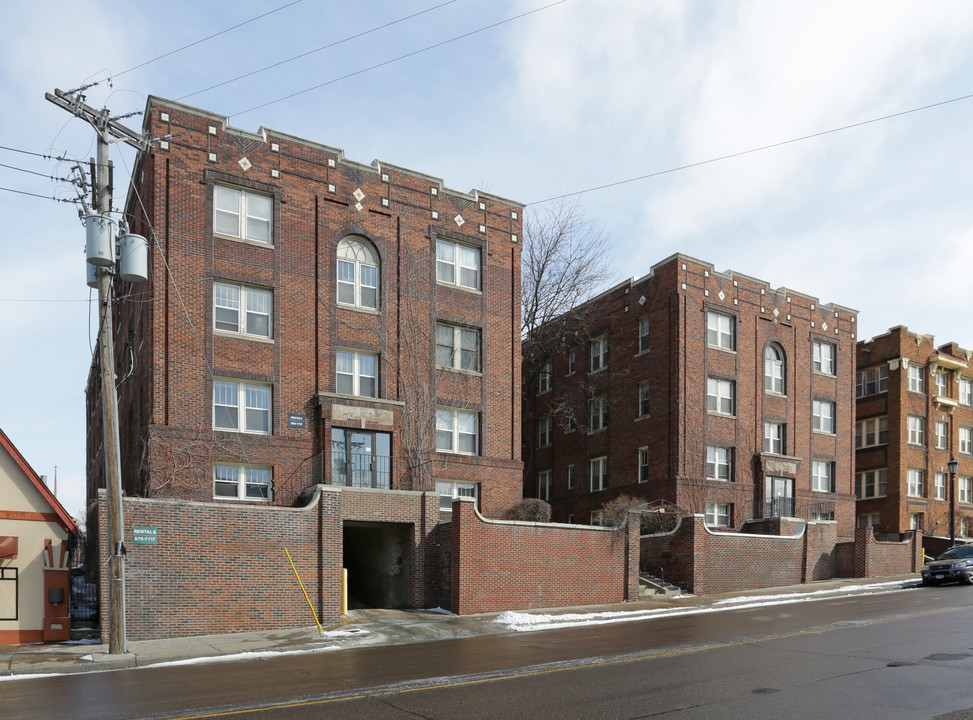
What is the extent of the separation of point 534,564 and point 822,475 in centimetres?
2164

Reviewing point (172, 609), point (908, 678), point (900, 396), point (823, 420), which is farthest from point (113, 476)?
point (900, 396)

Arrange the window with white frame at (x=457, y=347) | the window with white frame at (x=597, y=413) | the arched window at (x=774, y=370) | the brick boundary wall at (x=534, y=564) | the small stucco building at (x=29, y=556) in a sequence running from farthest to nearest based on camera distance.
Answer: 1. the window with white frame at (x=597, y=413)
2. the arched window at (x=774, y=370)
3. the window with white frame at (x=457, y=347)
4. the brick boundary wall at (x=534, y=564)
5. the small stucco building at (x=29, y=556)

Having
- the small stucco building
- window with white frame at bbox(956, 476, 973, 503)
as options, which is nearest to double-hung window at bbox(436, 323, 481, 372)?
the small stucco building

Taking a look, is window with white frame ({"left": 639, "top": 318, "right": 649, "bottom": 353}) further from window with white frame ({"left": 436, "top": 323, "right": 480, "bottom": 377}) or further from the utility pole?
→ the utility pole

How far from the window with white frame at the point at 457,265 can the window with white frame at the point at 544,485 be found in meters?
16.0

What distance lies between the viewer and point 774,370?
3997 centimetres

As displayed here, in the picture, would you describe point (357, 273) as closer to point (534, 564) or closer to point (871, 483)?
point (534, 564)

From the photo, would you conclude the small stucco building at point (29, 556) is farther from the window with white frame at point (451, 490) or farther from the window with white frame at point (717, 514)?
the window with white frame at point (717, 514)

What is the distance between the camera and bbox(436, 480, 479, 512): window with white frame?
2891cm

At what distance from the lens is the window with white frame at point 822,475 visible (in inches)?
1615

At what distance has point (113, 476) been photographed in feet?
58.1

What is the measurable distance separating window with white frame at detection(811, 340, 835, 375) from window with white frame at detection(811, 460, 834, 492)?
4.33 metres

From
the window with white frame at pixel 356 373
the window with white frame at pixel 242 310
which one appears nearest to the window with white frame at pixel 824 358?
the window with white frame at pixel 356 373

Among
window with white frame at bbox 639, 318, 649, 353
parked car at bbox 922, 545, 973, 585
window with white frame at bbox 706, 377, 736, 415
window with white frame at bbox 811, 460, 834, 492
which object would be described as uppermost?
window with white frame at bbox 639, 318, 649, 353
